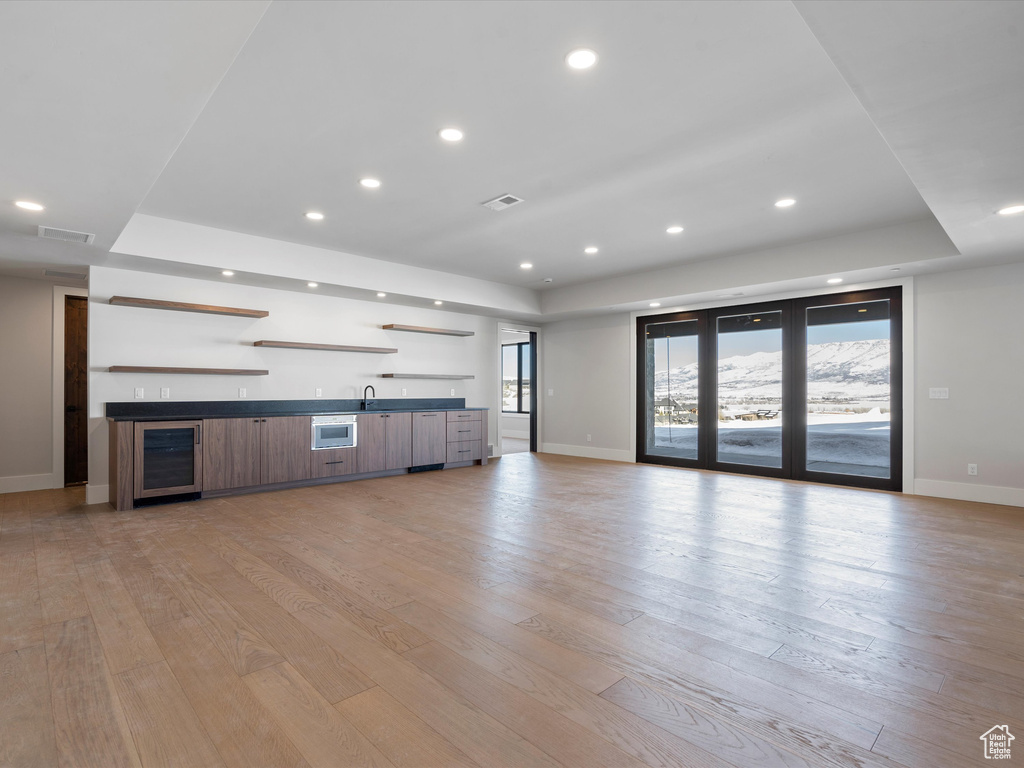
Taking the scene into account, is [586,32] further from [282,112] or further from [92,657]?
[92,657]

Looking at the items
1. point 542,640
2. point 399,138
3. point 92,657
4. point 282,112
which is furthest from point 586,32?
point 92,657

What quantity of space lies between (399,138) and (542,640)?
9.89ft

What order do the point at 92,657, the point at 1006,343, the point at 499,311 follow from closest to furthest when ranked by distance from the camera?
1. the point at 92,657
2. the point at 1006,343
3. the point at 499,311

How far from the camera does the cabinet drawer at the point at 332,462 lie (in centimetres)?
615

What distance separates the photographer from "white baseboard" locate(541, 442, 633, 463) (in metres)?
8.37

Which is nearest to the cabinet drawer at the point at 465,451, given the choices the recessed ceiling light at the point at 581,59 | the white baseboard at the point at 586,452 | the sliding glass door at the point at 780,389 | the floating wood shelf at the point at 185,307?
the white baseboard at the point at 586,452

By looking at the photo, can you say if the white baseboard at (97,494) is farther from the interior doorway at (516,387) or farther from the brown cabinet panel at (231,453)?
the interior doorway at (516,387)

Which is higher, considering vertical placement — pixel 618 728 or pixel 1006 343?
pixel 1006 343

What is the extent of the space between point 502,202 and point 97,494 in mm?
4839

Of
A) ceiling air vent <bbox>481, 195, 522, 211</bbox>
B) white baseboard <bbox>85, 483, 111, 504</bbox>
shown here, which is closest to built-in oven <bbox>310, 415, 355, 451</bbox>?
white baseboard <bbox>85, 483, 111, 504</bbox>

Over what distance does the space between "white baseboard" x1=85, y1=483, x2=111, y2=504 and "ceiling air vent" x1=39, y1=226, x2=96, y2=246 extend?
2.34 meters

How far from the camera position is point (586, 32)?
2393 mm

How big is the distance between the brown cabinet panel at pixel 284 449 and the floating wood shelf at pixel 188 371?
0.69 metres

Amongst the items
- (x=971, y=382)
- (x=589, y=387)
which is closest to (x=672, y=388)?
(x=589, y=387)
